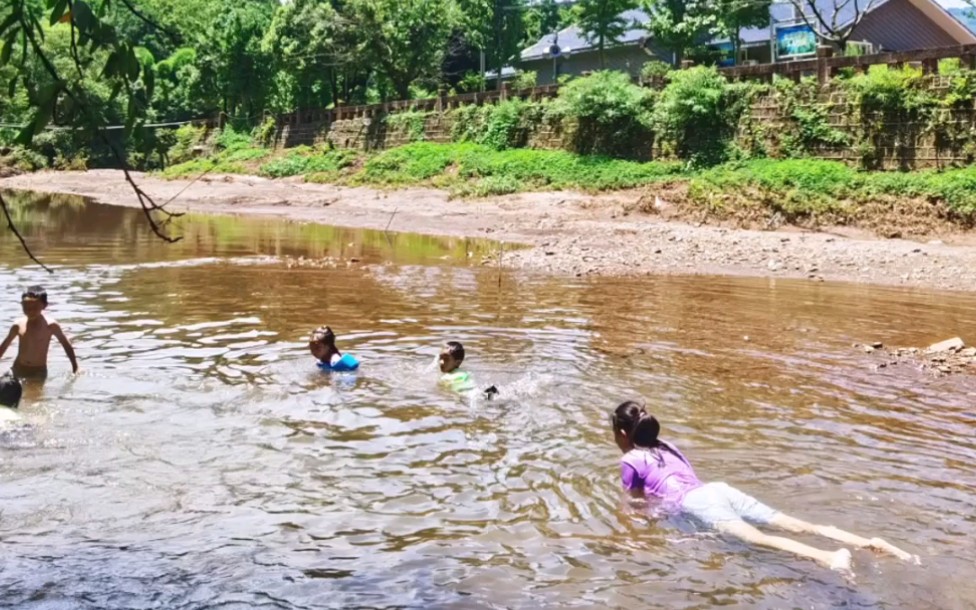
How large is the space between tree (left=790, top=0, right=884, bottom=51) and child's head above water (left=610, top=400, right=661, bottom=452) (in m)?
31.7

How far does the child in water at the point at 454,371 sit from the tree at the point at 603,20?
40.5 m

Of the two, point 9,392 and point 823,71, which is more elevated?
point 823,71

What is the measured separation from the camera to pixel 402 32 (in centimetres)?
4688

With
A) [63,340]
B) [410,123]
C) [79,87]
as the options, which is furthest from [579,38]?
[79,87]

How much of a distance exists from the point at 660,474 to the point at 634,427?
14.8 inches

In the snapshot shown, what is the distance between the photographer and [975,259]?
19406 mm

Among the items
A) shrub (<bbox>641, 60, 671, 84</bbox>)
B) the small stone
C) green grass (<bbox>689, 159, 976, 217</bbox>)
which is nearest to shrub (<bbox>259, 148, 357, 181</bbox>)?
shrub (<bbox>641, 60, 671, 84</bbox>)

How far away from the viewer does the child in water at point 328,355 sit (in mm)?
10891

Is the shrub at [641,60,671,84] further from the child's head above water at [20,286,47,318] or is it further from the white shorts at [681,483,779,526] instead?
the white shorts at [681,483,779,526]

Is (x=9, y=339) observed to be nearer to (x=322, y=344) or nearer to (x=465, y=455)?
(x=322, y=344)

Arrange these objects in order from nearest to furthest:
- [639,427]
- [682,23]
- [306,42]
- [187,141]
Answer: [639,427], [682,23], [306,42], [187,141]

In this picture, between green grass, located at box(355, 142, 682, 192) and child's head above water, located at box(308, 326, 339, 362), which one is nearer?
child's head above water, located at box(308, 326, 339, 362)

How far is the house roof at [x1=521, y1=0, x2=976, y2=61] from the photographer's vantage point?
4031 centimetres

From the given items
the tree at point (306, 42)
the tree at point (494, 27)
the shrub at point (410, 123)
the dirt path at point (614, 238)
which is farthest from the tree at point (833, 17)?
the tree at point (306, 42)
